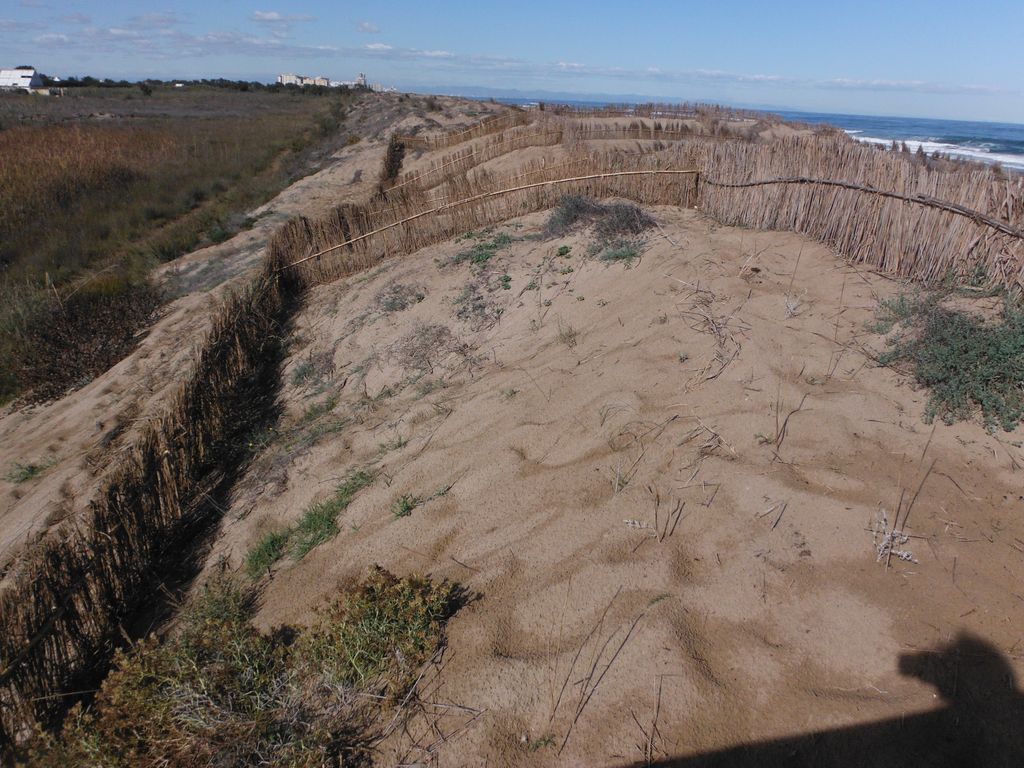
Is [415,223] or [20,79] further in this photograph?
[20,79]

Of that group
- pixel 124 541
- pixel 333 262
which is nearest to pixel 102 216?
pixel 333 262

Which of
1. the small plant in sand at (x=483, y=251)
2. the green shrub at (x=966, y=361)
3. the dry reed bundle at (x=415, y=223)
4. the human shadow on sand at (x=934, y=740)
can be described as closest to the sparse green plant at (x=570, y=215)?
the small plant in sand at (x=483, y=251)

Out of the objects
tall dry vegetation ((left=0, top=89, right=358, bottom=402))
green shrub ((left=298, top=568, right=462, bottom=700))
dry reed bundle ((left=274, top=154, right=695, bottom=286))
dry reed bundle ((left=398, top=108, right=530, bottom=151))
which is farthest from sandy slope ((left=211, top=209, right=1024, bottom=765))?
dry reed bundle ((left=398, top=108, right=530, bottom=151))

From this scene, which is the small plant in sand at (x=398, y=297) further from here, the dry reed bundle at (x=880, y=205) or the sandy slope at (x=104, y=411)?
the dry reed bundle at (x=880, y=205)

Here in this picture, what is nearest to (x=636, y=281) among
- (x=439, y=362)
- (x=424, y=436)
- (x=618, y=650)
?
(x=439, y=362)

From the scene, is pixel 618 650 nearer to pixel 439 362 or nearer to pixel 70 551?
pixel 70 551

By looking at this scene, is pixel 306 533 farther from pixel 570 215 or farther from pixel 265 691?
pixel 570 215
